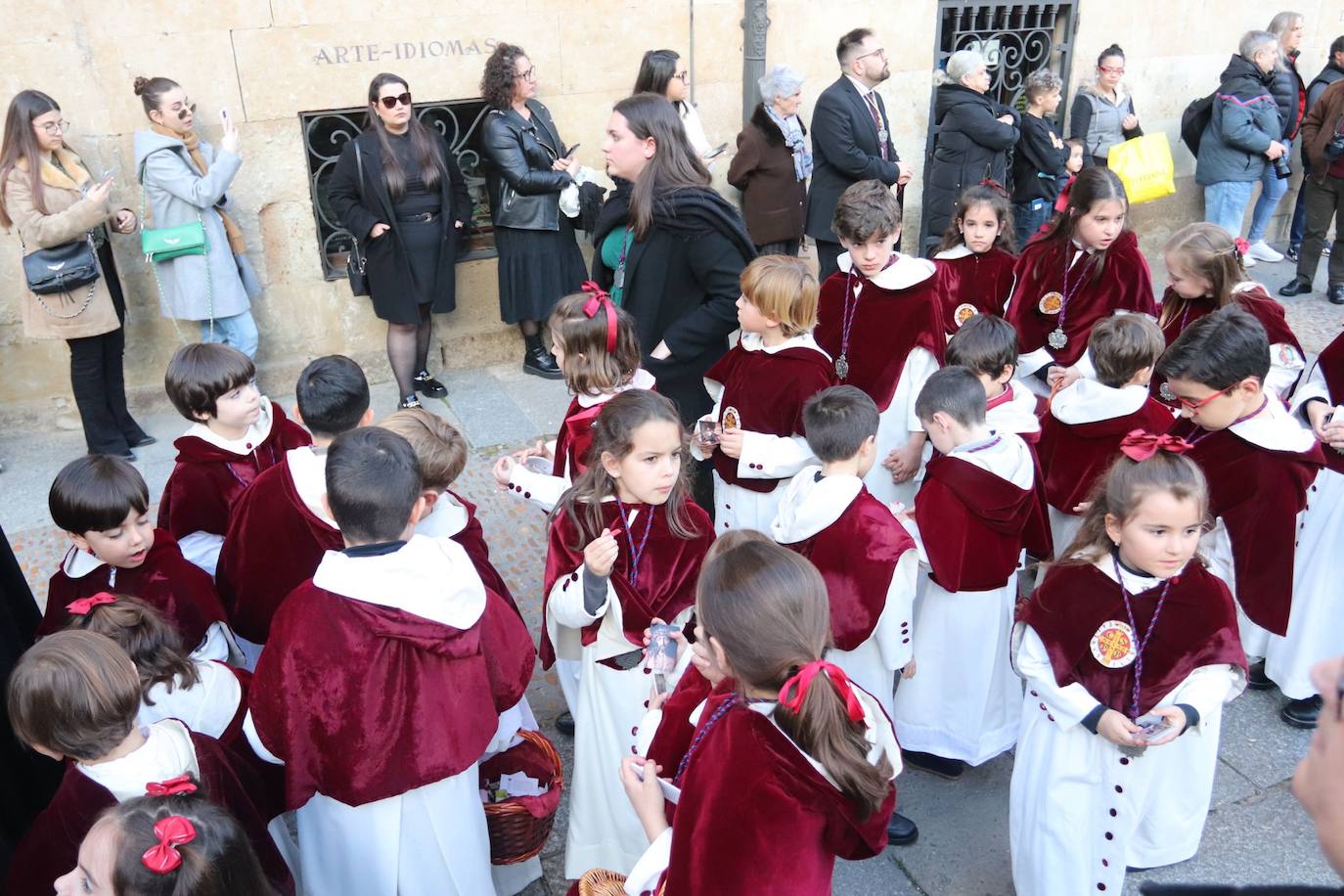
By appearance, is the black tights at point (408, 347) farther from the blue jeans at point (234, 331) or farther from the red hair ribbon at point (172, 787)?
the red hair ribbon at point (172, 787)

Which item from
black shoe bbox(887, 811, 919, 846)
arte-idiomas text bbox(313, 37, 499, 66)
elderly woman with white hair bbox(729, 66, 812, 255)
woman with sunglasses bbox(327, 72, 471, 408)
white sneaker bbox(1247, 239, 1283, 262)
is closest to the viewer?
black shoe bbox(887, 811, 919, 846)

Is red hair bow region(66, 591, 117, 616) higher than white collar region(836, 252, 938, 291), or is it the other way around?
white collar region(836, 252, 938, 291)

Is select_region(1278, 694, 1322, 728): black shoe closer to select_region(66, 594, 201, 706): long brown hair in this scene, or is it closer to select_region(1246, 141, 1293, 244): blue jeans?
select_region(66, 594, 201, 706): long brown hair

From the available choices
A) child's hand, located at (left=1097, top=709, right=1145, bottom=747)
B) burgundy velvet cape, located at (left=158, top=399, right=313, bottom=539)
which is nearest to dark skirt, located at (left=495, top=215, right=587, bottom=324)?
burgundy velvet cape, located at (left=158, top=399, right=313, bottom=539)

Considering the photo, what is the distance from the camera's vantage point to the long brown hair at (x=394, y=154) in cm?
590

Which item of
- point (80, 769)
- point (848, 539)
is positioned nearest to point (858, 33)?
point (848, 539)

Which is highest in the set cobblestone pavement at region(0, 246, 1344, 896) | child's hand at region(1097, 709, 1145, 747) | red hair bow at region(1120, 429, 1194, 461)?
red hair bow at region(1120, 429, 1194, 461)

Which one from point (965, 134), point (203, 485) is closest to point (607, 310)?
point (203, 485)

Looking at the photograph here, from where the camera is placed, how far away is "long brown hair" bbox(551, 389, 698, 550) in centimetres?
299

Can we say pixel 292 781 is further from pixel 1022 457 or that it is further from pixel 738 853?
pixel 1022 457

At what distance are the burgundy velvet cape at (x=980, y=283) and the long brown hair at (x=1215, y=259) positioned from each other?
0.91 metres

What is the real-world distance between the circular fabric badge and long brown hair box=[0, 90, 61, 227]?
504 centimetres

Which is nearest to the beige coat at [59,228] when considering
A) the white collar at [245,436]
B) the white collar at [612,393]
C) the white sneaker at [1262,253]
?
the white collar at [245,436]

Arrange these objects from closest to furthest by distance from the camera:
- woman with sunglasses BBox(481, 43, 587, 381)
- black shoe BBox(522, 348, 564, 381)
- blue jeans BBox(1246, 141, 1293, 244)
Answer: woman with sunglasses BBox(481, 43, 587, 381), black shoe BBox(522, 348, 564, 381), blue jeans BBox(1246, 141, 1293, 244)
